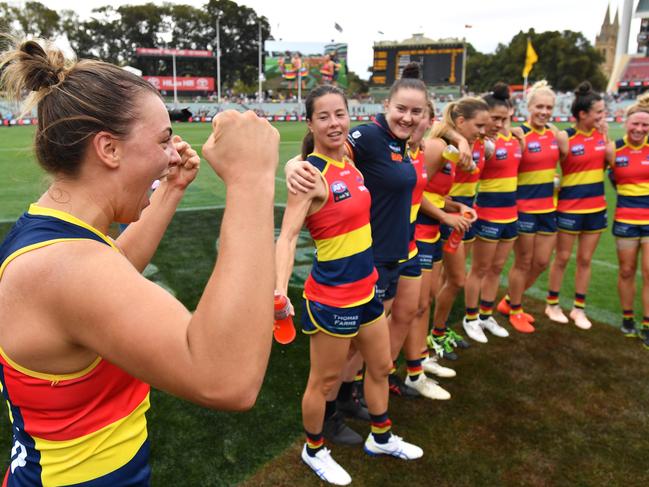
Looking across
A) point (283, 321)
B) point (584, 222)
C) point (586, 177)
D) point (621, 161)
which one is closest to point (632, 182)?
point (621, 161)

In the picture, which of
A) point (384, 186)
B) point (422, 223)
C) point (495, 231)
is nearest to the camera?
point (384, 186)

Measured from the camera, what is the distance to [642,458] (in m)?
3.35

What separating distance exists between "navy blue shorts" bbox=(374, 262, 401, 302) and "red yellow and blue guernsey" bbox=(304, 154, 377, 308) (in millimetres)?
321

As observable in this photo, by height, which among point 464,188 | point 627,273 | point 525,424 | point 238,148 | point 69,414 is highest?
point 238,148

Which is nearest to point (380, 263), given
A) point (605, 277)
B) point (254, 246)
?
point (254, 246)

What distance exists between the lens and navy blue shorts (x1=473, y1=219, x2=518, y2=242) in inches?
201

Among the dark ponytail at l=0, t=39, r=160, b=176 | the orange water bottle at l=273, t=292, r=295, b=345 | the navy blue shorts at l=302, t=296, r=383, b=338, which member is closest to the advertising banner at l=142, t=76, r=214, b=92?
the navy blue shorts at l=302, t=296, r=383, b=338

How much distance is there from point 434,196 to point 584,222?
81.7 inches

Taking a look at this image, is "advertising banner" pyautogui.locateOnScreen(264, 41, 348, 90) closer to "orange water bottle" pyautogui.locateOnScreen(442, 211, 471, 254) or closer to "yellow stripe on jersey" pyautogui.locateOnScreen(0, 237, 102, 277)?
"orange water bottle" pyautogui.locateOnScreen(442, 211, 471, 254)

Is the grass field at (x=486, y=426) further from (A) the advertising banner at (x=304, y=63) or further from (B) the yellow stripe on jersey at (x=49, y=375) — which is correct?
(A) the advertising banner at (x=304, y=63)

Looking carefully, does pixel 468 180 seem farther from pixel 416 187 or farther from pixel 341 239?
pixel 341 239

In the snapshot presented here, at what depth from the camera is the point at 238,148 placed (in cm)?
103

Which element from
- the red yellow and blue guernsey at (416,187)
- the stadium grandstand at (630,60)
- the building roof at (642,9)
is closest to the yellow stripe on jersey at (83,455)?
the red yellow and blue guernsey at (416,187)

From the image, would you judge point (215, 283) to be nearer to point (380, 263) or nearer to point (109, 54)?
point (380, 263)
